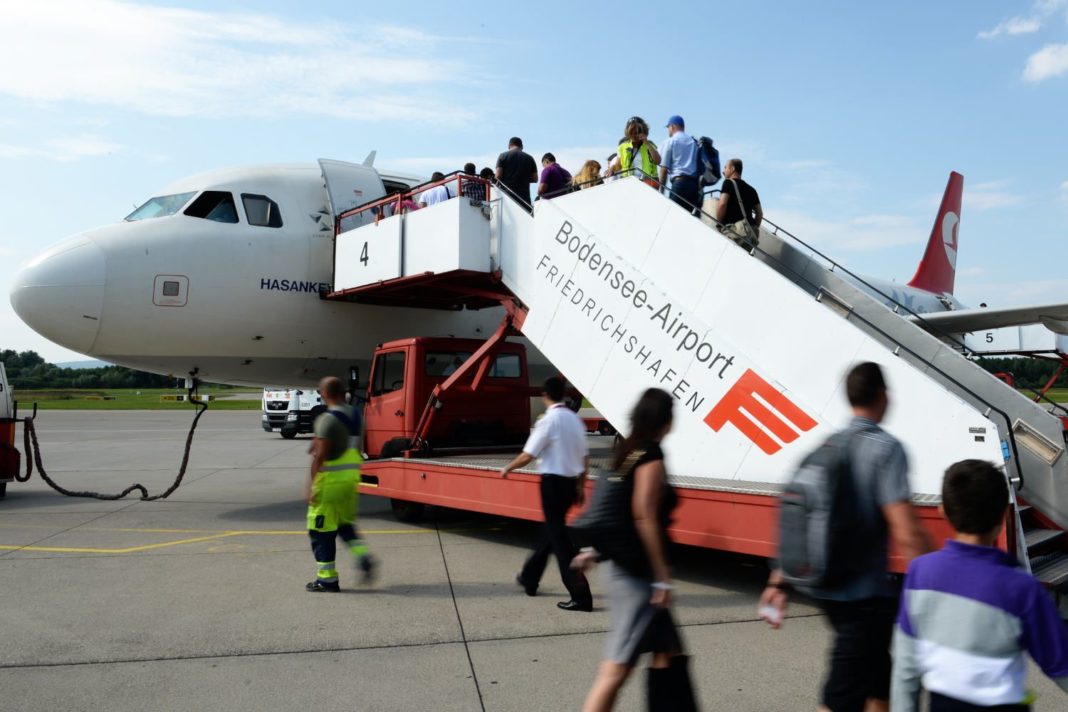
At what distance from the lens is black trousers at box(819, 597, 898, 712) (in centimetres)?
304

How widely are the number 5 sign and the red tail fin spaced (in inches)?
668

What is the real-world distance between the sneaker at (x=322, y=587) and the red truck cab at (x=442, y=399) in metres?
3.04

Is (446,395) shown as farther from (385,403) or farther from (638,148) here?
(638,148)

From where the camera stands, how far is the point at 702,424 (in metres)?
6.59

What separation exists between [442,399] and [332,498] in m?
3.05

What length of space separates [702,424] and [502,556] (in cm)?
270

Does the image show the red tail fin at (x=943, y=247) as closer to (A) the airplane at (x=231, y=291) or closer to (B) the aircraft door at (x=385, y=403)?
(A) the airplane at (x=231, y=291)

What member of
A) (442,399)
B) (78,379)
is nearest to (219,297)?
(442,399)

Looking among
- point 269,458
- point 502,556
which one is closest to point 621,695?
A: point 502,556

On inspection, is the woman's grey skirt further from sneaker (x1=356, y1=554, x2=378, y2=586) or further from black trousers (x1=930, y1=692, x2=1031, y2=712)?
sneaker (x1=356, y1=554, x2=378, y2=586)

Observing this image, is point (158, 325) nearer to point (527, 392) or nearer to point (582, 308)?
point (527, 392)

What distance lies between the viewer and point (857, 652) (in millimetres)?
3057

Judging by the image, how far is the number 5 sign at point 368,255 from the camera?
32.8 feet

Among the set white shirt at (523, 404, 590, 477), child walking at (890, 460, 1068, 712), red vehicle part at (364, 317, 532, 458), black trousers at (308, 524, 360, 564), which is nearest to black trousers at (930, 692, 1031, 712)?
child walking at (890, 460, 1068, 712)
